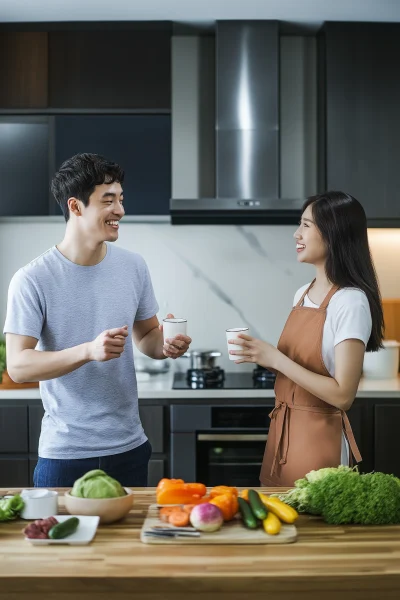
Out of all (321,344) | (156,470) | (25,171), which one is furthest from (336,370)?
(25,171)

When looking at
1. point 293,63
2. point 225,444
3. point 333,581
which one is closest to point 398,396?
point 225,444

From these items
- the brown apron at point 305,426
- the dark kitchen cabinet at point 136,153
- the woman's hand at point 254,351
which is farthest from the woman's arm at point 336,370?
the dark kitchen cabinet at point 136,153

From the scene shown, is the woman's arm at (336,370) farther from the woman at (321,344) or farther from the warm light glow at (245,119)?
the warm light glow at (245,119)

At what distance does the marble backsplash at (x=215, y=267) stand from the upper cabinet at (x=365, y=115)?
0.43m

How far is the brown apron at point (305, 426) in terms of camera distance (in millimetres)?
2273

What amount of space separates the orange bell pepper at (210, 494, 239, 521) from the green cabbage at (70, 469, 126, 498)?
0.22m

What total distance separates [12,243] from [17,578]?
3.03 metres

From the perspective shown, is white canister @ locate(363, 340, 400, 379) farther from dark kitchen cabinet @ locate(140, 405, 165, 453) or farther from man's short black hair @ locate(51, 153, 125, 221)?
man's short black hair @ locate(51, 153, 125, 221)

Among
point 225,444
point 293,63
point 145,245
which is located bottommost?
point 225,444

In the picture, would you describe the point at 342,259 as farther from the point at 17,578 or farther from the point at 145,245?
the point at 145,245

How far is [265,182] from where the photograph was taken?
12.6 feet

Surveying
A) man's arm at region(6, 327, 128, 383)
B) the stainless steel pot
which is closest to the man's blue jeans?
man's arm at region(6, 327, 128, 383)

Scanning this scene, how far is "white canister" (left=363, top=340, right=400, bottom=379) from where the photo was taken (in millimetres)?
3861

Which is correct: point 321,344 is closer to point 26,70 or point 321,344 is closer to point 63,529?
point 63,529
